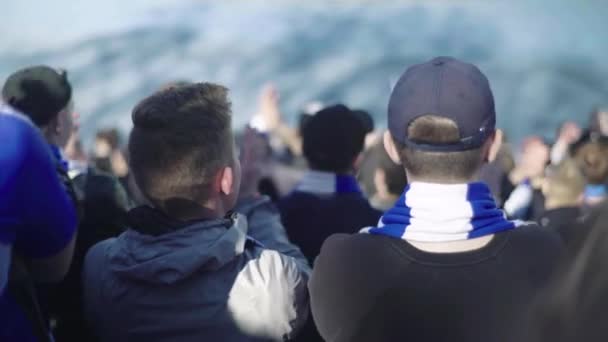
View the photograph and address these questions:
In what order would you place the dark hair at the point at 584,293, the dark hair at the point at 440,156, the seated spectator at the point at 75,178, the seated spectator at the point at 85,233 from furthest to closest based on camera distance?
the seated spectator at the point at 75,178, the seated spectator at the point at 85,233, the dark hair at the point at 440,156, the dark hair at the point at 584,293

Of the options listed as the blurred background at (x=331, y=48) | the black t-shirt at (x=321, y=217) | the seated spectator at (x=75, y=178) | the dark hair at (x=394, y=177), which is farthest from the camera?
the blurred background at (x=331, y=48)

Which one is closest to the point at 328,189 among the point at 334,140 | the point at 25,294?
the point at 334,140

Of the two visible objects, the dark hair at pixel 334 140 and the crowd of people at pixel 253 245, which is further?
the dark hair at pixel 334 140

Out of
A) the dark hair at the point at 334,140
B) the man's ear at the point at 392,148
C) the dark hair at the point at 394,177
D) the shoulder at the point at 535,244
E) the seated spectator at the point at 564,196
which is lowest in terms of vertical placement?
the seated spectator at the point at 564,196

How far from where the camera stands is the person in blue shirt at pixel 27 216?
4.61 ft

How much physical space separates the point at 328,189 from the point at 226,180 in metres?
0.86

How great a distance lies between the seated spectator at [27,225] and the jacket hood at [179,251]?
186 mm

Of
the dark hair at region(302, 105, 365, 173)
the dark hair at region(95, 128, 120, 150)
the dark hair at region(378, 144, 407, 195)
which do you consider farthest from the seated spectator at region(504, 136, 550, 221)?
the dark hair at region(95, 128, 120, 150)

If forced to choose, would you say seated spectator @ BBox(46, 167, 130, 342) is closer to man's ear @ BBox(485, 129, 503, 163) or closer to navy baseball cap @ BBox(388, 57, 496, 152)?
navy baseball cap @ BBox(388, 57, 496, 152)

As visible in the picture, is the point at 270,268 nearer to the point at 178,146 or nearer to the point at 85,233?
the point at 178,146

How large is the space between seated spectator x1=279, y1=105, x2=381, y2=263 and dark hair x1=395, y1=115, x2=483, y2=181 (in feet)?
3.24

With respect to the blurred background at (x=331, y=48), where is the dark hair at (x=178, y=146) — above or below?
above

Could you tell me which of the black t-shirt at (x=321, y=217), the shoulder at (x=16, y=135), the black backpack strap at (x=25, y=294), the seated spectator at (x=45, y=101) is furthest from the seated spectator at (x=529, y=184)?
the shoulder at (x=16, y=135)

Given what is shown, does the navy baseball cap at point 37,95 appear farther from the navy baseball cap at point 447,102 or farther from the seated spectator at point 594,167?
the seated spectator at point 594,167
